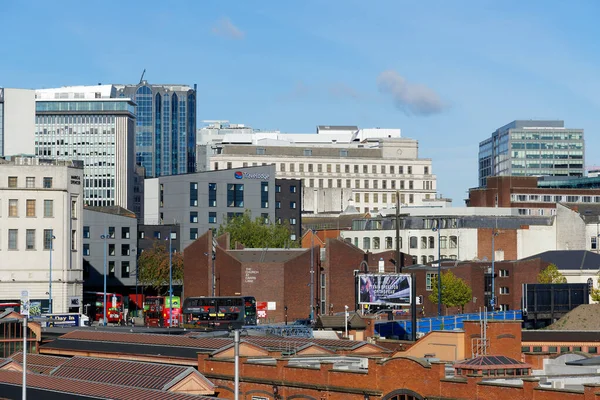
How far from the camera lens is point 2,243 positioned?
126375 millimetres

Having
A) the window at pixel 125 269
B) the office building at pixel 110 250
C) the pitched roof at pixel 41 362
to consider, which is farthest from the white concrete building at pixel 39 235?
the pitched roof at pixel 41 362

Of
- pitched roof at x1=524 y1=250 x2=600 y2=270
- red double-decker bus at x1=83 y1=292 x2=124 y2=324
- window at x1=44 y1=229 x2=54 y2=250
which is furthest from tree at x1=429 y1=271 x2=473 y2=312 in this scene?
window at x1=44 y1=229 x2=54 y2=250

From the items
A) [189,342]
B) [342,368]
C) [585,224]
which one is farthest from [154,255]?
[342,368]

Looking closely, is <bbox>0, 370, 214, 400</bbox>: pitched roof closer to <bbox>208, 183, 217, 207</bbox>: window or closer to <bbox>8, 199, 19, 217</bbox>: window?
Answer: <bbox>8, 199, 19, 217</bbox>: window

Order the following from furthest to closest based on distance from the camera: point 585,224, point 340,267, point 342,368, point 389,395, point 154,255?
point 585,224 → point 154,255 → point 340,267 → point 342,368 → point 389,395

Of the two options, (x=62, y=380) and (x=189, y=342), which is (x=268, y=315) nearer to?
(x=189, y=342)

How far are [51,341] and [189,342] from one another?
12.9 m

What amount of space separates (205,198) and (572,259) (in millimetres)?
51843

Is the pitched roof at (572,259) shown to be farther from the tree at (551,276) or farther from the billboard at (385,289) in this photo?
the billboard at (385,289)

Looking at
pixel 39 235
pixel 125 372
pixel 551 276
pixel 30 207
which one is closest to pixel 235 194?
pixel 30 207

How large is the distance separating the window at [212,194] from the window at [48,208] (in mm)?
45689

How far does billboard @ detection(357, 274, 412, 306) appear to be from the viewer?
102062 mm

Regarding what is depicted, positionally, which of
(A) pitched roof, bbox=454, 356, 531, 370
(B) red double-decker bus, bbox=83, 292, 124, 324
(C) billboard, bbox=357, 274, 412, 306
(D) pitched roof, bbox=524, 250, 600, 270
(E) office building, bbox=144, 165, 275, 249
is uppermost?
(E) office building, bbox=144, 165, 275, 249

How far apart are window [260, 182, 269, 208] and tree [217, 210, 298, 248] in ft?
32.8
